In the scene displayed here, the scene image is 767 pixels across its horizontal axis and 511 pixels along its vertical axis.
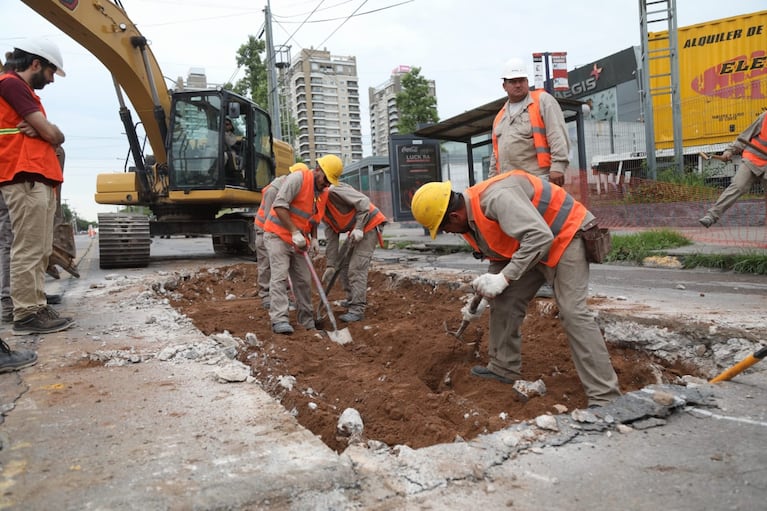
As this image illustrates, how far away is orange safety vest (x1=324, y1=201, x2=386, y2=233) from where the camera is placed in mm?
5785

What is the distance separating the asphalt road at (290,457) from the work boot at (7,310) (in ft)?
5.40

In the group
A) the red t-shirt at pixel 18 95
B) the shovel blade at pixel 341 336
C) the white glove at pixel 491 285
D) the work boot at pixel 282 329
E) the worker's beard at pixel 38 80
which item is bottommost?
the shovel blade at pixel 341 336

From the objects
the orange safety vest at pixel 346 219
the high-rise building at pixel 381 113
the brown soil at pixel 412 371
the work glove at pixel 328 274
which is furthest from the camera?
the high-rise building at pixel 381 113

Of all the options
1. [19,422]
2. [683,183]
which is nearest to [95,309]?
[19,422]

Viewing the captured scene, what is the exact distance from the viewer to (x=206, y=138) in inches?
392

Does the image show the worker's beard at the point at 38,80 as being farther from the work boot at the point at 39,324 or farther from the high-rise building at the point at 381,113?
the high-rise building at the point at 381,113

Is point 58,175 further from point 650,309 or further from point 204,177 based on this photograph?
point 204,177

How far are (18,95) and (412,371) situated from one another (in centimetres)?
328

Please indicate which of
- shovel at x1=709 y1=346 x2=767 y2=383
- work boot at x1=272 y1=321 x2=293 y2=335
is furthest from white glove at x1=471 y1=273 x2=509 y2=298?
work boot at x1=272 y1=321 x2=293 y2=335

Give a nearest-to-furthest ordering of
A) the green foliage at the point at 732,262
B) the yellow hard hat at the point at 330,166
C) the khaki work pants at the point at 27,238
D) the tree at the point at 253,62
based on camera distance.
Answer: the khaki work pants at the point at 27,238 → the yellow hard hat at the point at 330,166 → the green foliage at the point at 732,262 → the tree at the point at 253,62

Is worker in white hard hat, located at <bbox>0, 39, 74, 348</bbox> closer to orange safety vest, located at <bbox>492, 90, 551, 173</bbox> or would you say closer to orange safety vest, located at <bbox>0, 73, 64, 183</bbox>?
orange safety vest, located at <bbox>0, 73, 64, 183</bbox>

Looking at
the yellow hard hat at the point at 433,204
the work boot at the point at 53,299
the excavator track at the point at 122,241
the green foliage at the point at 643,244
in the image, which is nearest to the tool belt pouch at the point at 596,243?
the yellow hard hat at the point at 433,204

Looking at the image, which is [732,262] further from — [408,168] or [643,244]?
[408,168]

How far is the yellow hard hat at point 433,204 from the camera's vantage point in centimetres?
310
